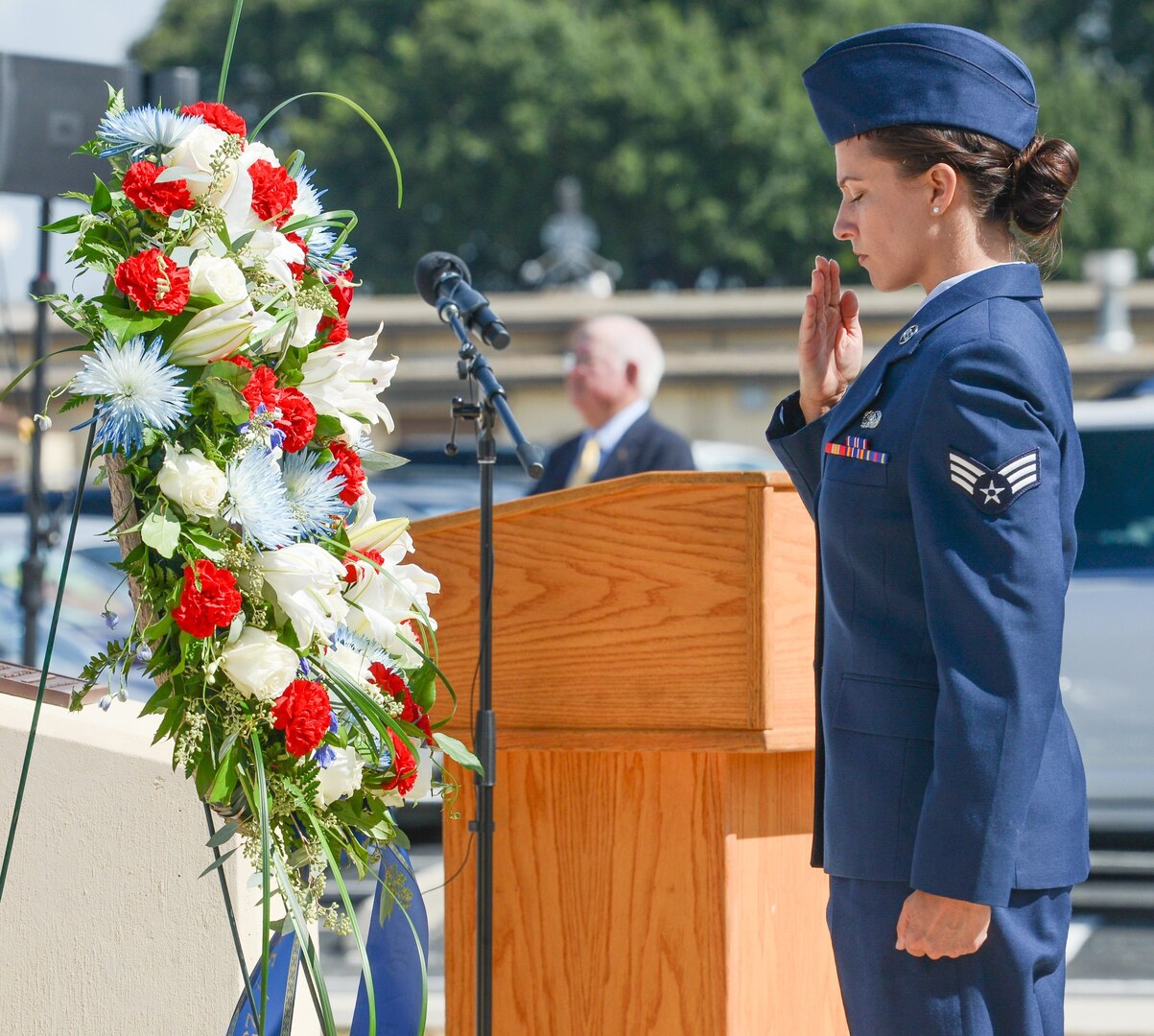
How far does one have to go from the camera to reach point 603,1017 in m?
2.67

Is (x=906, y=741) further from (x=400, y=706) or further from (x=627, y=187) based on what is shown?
(x=627, y=187)

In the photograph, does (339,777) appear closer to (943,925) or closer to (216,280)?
(216,280)

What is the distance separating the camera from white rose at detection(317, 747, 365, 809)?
2225mm

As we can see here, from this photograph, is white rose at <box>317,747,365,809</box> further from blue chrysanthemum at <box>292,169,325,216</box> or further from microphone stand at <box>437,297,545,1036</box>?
blue chrysanthemum at <box>292,169,325,216</box>

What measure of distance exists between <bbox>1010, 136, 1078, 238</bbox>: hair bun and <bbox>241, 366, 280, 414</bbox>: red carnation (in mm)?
995

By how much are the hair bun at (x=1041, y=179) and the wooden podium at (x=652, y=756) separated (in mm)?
592

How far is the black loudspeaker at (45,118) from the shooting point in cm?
527

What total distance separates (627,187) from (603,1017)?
30.4m

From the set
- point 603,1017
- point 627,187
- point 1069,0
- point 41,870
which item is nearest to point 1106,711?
point 603,1017

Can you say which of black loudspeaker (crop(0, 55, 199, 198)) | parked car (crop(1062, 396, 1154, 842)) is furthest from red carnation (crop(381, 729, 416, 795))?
parked car (crop(1062, 396, 1154, 842))

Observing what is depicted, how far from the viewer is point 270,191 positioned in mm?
2199

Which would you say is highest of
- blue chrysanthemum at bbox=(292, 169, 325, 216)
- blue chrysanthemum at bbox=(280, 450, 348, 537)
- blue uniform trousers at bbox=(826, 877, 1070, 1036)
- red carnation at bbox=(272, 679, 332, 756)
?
blue chrysanthemum at bbox=(292, 169, 325, 216)

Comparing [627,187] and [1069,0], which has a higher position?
[1069,0]

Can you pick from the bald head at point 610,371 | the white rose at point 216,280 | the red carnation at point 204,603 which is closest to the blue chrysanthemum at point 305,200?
the white rose at point 216,280
